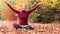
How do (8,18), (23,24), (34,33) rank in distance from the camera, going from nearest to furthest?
(34,33) → (23,24) → (8,18)

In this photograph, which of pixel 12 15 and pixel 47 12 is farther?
pixel 12 15

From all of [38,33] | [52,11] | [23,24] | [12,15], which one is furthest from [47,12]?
[38,33]

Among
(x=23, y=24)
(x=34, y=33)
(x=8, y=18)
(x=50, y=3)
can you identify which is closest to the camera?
(x=34, y=33)

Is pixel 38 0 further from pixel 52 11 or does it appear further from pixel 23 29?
pixel 23 29

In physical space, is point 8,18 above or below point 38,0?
below

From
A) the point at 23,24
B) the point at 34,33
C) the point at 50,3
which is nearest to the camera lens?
the point at 34,33

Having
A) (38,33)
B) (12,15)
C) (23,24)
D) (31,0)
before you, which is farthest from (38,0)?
(38,33)

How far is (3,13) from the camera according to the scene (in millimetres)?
9281

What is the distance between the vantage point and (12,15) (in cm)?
918

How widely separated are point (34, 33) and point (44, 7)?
13.5ft

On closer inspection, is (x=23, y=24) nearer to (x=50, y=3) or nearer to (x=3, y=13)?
(x=50, y=3)

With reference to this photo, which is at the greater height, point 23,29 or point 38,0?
point 38,0

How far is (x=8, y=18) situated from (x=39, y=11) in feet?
4.34

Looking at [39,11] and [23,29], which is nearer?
[23,29]
